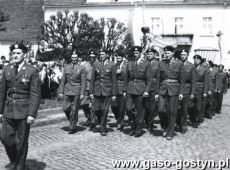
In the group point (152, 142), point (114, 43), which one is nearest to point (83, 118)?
point (152, 142)

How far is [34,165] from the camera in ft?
25.4

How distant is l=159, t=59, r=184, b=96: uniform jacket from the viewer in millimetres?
10828

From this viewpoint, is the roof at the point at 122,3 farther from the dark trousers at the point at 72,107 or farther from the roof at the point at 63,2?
the dark trousers at the point at 72,107

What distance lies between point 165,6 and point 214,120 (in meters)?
28.2

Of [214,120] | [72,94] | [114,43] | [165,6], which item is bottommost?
[214,120]

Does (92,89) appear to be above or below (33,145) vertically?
above

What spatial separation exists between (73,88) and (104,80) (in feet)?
2.58

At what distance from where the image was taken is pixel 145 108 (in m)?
11.1

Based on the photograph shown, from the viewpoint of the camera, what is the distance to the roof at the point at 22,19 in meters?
43.4

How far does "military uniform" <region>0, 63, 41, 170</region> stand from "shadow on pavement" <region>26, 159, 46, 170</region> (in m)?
0.51

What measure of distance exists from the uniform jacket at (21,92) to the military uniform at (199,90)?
23.2 ft

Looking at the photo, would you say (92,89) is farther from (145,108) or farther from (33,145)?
(33,145)

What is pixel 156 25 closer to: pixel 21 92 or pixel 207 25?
pixel 207 25

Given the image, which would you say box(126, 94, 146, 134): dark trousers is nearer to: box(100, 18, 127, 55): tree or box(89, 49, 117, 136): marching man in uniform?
box(89, 49, 117, 136): marching man in uniform
